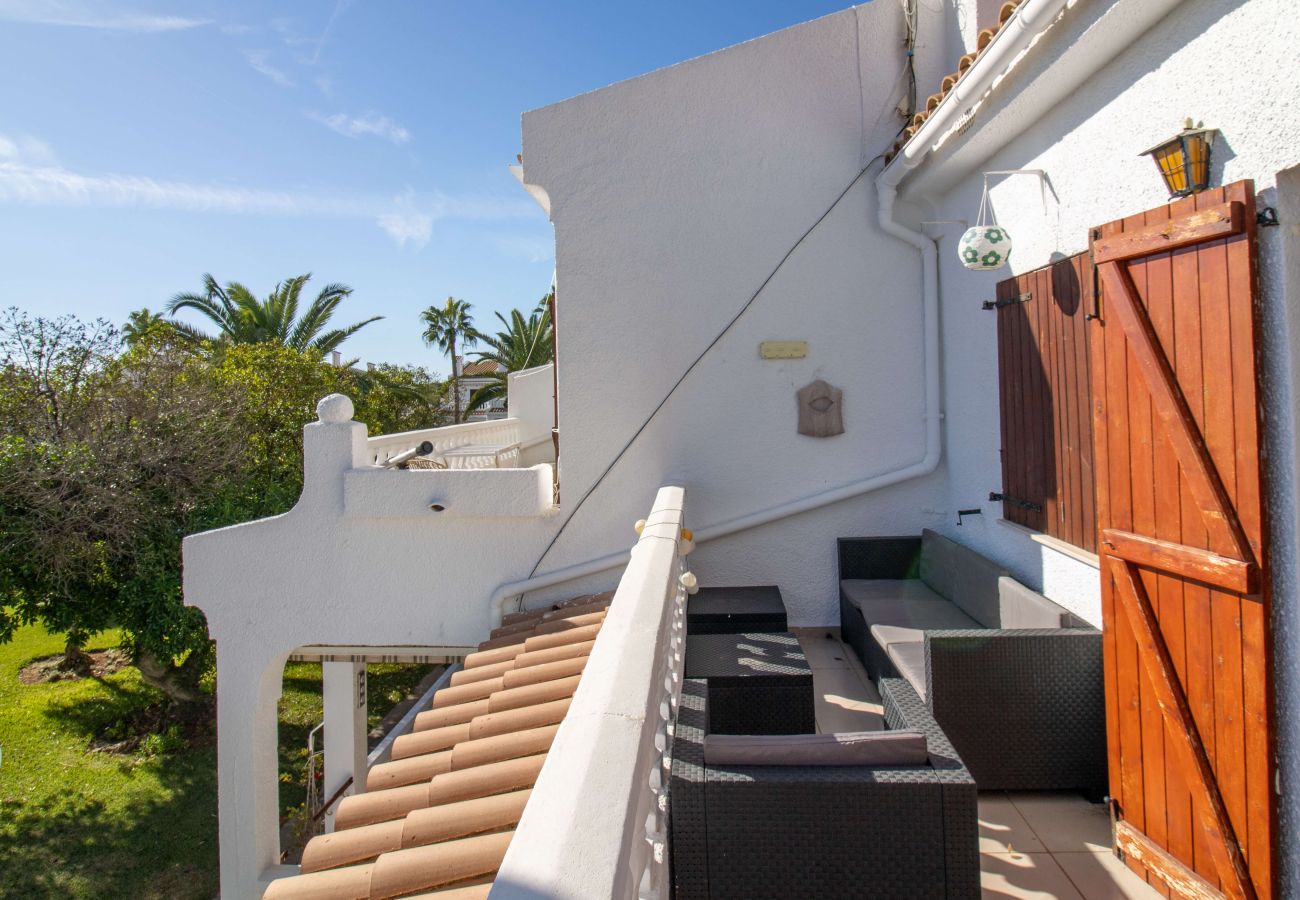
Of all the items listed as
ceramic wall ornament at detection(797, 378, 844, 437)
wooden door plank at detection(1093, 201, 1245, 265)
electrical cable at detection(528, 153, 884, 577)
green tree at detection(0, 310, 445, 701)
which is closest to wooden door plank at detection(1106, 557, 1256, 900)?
wooden door plank at detection(1093, 201, 1245, 265)

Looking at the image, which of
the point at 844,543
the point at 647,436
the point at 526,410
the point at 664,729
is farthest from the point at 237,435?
the point at 664,729

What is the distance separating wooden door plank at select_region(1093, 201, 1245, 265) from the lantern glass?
0.60 feet

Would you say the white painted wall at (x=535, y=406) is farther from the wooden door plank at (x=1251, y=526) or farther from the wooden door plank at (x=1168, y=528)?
the wooden door plank at (x=1251, y=526)

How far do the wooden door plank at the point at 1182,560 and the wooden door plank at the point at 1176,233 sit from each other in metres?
1.11

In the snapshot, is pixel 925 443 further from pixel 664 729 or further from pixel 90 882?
pixel 90 882

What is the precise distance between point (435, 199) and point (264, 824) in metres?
15.6

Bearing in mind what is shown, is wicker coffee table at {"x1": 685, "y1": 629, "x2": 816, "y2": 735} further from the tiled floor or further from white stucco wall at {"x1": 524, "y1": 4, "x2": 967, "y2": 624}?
white stucco wall at {"x1": 524, "y1": 4, "x2": 967, "y2": 624}

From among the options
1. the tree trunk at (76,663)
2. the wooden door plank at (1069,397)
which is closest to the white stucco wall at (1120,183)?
the wooden door plank at (1069,397)

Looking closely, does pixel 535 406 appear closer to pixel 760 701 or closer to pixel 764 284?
pixel 764 284

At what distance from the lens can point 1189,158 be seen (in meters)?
2.78

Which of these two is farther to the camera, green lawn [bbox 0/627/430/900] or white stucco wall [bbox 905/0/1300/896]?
green lawn [bbox 0/627/430/900]

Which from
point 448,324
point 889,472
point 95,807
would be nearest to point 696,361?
point 889,472

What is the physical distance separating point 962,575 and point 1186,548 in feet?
8.74

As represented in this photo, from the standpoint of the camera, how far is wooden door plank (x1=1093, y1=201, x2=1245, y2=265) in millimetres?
2463
